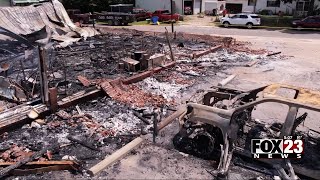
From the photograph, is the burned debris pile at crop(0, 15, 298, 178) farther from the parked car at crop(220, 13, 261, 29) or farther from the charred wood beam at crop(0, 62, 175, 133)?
the parked car at crop(220, 13, 261, 29)

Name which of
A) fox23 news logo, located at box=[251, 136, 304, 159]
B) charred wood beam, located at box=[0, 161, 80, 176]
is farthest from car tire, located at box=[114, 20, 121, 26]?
fox23 news logo, located at box=[251, 136, 304, 159]

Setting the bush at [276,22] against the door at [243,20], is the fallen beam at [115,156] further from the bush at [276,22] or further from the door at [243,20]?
the bush at [276,22]

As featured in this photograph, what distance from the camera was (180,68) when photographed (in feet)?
46.6

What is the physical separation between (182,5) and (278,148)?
3864cm

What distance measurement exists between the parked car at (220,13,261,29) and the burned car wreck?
86.7ft

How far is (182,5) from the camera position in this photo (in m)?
42.3

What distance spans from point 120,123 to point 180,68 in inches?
255

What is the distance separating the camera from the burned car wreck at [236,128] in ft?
19.1

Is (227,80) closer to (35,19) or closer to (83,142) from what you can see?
(83,142)

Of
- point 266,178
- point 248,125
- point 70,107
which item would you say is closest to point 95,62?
point 70,107

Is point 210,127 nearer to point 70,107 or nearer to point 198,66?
point 70,107

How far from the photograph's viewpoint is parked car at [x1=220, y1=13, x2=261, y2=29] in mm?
31964

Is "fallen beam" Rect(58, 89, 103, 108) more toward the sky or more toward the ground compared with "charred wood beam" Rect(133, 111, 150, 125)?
more toward the sky

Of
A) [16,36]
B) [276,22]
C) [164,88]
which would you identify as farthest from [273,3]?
[164,88]
